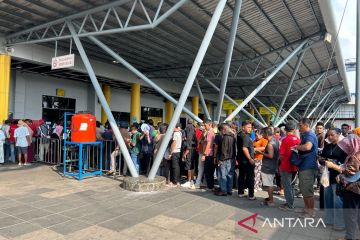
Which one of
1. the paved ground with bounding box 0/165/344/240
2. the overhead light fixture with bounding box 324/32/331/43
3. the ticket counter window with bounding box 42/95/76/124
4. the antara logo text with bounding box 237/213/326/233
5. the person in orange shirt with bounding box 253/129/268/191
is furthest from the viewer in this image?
the ticket counter window with bounding box 42/95/76/124

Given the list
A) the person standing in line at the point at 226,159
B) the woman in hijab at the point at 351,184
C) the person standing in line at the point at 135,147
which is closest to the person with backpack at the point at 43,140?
the person standing in line at the point at 135,147

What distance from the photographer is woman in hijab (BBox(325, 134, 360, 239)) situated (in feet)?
13.8

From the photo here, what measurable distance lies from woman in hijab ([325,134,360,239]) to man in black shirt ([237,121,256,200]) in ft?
8.87

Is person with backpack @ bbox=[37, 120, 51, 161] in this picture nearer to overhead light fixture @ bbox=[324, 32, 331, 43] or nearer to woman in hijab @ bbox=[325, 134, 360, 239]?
woman in hijab @ bbox=[325, 134, 360, 239]

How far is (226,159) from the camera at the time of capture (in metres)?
7.28

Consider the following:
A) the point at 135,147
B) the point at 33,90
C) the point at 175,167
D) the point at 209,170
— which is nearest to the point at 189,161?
the point at 175,167

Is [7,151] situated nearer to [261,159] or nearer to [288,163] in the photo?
[261,159]

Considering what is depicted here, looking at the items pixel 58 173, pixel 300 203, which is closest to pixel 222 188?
pixel 300 203

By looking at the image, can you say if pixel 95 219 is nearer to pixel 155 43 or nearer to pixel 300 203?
pixel 300 203

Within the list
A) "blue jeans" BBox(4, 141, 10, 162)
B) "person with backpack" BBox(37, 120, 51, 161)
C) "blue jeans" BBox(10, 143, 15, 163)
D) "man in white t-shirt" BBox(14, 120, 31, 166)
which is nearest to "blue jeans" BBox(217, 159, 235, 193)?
"man in white t-shirt" BBox(14, 120, 31, 166)

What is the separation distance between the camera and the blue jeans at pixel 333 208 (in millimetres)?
5070

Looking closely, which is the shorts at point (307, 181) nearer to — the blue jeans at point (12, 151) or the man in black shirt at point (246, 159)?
the man in black shirt at point (246, 159)

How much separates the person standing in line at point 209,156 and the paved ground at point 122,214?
0.48 metres

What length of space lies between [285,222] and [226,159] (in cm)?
218
